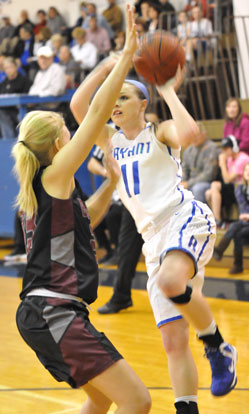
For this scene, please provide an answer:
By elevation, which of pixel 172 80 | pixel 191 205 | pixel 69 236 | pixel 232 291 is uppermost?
pixel 172 80

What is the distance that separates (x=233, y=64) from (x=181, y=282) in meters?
9.06

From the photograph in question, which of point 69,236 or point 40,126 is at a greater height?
point 40,126

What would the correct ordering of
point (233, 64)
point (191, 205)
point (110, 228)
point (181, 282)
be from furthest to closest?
point (233, 64) < point (110, 228) < point (191, 205) < point (181, 282)

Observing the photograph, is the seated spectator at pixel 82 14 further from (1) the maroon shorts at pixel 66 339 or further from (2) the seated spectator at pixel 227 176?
(1) the maroon shorts at pixel 66 339

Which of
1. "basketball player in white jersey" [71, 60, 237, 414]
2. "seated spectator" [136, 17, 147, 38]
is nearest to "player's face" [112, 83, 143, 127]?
"basketball player in white jersey" [71, 60, 237, 414]

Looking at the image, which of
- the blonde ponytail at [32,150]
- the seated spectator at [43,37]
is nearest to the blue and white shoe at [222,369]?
the blonde ponytail at [32,150]

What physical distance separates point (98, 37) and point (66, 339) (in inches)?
458

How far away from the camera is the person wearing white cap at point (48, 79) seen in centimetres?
1122

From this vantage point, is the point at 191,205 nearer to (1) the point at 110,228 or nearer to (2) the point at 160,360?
(2) the point at 160,360

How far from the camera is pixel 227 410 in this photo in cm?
410

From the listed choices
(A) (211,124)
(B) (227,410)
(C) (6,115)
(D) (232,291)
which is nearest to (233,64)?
(A) (211,124)

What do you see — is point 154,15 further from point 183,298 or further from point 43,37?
point 183,298

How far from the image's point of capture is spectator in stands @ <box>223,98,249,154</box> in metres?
9.41

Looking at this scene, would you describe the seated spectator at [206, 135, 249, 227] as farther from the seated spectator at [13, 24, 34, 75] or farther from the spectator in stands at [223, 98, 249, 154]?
the seated spectator at [13, 24, 34, 75]
